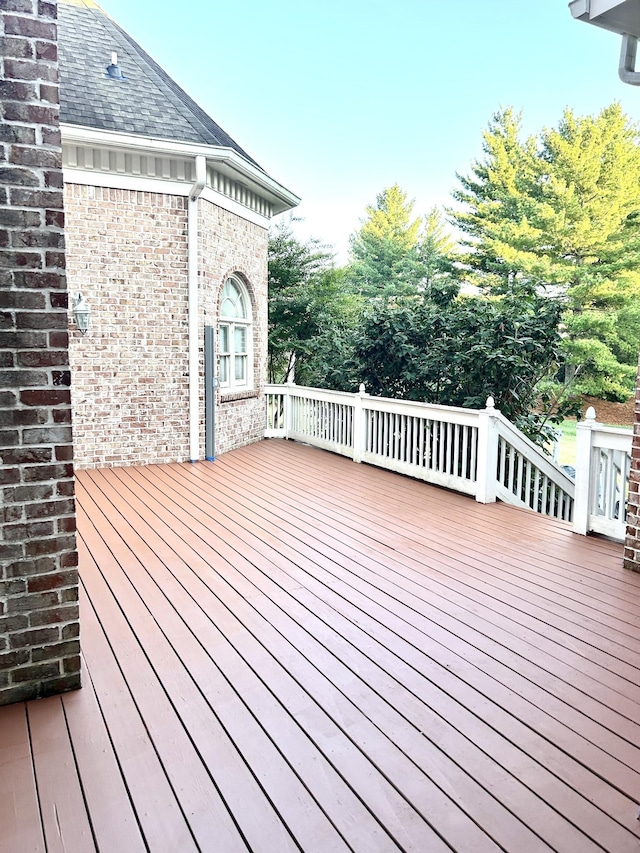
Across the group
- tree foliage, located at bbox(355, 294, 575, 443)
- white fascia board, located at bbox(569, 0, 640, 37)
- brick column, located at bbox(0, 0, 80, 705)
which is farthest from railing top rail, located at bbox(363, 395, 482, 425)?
brick column, located at bbox(0, 0, 80, 705)

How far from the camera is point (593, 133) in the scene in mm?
18266

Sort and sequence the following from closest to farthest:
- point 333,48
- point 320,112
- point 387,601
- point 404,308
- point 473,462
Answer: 1. point 387,601
2. point 473,462
3. point 404,308
4. point 333,48
5. point 320,112

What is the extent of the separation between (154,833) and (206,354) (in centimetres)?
618

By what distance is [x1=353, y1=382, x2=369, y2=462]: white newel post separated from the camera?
750cm

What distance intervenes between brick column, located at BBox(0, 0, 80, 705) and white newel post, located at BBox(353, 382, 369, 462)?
5.27 metres

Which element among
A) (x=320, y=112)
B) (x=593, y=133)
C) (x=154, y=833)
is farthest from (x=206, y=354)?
(x=320, y=112)

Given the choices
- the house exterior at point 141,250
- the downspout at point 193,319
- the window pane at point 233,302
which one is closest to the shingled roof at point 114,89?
the house exterior at point 141,250

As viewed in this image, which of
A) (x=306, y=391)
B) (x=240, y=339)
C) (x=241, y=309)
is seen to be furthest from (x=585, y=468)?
(x=241, y=309)

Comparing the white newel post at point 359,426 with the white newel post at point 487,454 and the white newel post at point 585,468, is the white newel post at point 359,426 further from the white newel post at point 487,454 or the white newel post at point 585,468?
the white newel post at point 585,468

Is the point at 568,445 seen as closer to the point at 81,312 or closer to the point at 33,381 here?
the point at 81,312

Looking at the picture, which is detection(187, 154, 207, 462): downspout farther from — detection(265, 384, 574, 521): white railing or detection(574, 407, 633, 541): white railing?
detection(574, 407, 633, 541): white railing

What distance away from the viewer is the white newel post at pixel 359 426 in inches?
295

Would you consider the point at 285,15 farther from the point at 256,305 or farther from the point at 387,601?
the point at 387,601

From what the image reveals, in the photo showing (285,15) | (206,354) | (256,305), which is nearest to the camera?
(206,354)
